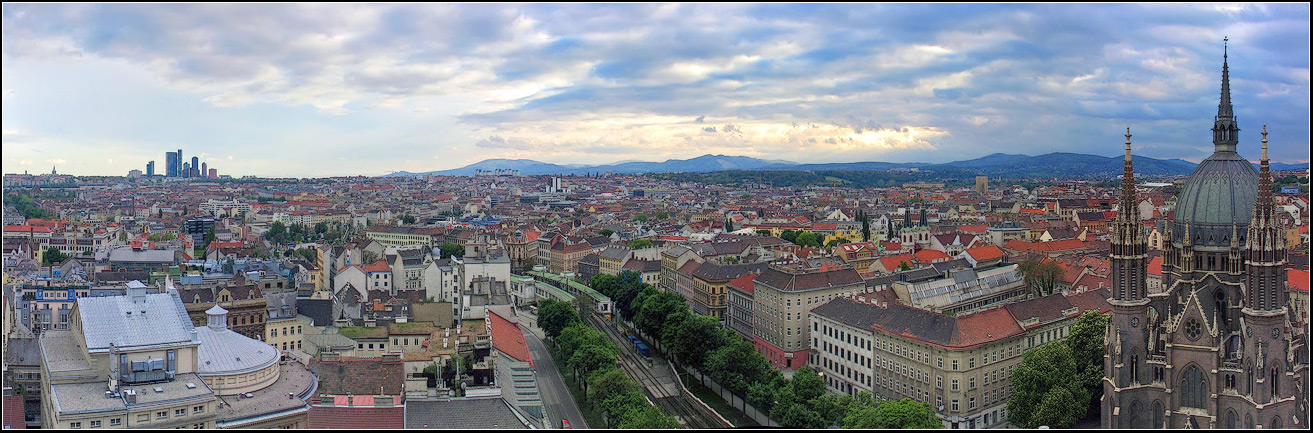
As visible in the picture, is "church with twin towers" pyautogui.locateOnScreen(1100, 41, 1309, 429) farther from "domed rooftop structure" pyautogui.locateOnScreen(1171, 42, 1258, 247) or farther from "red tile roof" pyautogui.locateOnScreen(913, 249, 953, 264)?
"red tile roof" pyautogui.locateOnScreen(913, 249, 953, 264)

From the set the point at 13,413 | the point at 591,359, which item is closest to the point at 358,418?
the point at 13,413

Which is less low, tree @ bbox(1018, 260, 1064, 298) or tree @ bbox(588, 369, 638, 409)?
tree @ bbox(1018, 260, 1064, 298)

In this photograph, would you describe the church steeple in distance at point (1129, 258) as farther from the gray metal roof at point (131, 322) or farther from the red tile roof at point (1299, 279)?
the gray metal roof at point (131, 322)

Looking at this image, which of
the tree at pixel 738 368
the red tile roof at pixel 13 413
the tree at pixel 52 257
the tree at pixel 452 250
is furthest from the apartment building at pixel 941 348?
the tree at pixel 52 257

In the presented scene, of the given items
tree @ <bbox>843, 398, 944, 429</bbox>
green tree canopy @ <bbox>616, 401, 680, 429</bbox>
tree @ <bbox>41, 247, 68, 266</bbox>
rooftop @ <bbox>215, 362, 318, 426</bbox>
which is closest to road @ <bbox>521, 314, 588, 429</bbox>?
green tree canopy @ <bbox>616, 401, 680, 429</bbox>

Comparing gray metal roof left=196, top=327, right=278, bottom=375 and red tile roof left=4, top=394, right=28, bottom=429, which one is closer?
red tile roof left=4, top=394, right=28, bottom=429

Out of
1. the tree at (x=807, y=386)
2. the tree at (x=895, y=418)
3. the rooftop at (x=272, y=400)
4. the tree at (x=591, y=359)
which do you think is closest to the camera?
the rooftop at (x=272, y=400)
